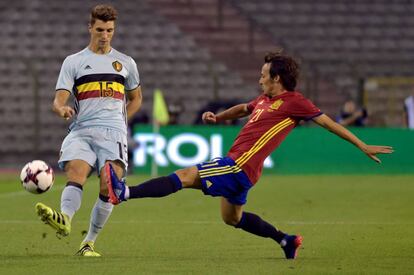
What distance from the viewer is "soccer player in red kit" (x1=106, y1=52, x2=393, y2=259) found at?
8.80 meters

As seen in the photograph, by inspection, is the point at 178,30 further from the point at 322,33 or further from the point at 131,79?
the point at 131,79

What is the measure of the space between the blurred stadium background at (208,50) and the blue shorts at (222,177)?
58.0 ft

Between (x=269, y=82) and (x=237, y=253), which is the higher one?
(x=269, y=82)

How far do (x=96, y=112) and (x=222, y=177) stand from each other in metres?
1.24

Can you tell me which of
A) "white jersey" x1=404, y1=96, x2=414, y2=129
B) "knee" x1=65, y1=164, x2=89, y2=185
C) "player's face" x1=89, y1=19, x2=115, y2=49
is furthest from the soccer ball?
"white jersey" x1=404, y1=96, x2=414, y2=129

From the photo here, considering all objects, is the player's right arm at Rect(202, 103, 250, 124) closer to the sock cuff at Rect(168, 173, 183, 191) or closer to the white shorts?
the white shorts

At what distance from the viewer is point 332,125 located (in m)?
8.81

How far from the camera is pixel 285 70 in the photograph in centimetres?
920

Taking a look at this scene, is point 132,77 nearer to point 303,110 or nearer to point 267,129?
point 267,129

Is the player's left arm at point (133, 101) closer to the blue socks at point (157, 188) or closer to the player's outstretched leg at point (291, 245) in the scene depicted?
the blue socks at point (157, 188)

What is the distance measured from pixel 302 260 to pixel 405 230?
10.5 ft

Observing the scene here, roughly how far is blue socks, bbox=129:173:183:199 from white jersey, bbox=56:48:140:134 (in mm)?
825

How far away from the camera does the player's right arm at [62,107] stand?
343 inches

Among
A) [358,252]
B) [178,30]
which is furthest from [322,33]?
[358,252]
